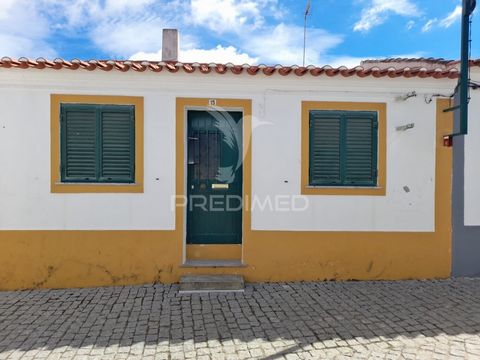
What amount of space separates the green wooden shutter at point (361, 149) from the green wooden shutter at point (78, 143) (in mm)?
4005

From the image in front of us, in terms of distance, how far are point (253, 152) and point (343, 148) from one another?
146 cm

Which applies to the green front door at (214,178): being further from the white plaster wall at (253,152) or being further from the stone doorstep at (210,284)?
the stone doorstep at (210,284)

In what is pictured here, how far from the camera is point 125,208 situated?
483 cm

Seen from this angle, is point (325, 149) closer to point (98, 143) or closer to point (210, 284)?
point (210, 284)

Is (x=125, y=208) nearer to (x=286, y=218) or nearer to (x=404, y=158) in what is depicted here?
(x=286, y=218)

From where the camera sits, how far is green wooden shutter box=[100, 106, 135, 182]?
15.8ft

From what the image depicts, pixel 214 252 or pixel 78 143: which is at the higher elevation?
pixel 78 143

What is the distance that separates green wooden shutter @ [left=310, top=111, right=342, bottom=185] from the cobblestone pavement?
170cm

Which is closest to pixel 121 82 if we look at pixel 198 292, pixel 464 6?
pixel 198 292

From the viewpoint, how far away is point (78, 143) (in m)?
4.80

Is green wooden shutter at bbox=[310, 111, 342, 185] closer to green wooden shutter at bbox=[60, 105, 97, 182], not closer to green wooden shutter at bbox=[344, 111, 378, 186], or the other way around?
green wooden shutter at bbox=[344, 111, 378, 186]

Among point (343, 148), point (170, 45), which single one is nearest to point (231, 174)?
point (343, 148)

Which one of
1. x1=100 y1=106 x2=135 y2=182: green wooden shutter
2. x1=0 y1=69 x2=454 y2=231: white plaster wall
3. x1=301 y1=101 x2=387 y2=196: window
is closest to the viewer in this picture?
x1=0 y1=69 x2=454 y2=231: white plaster wall

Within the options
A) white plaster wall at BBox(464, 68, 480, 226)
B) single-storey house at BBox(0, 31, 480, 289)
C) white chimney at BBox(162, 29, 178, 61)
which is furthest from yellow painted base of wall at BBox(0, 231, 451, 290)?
white chimney at BBox(162, 29, 178, 61)
